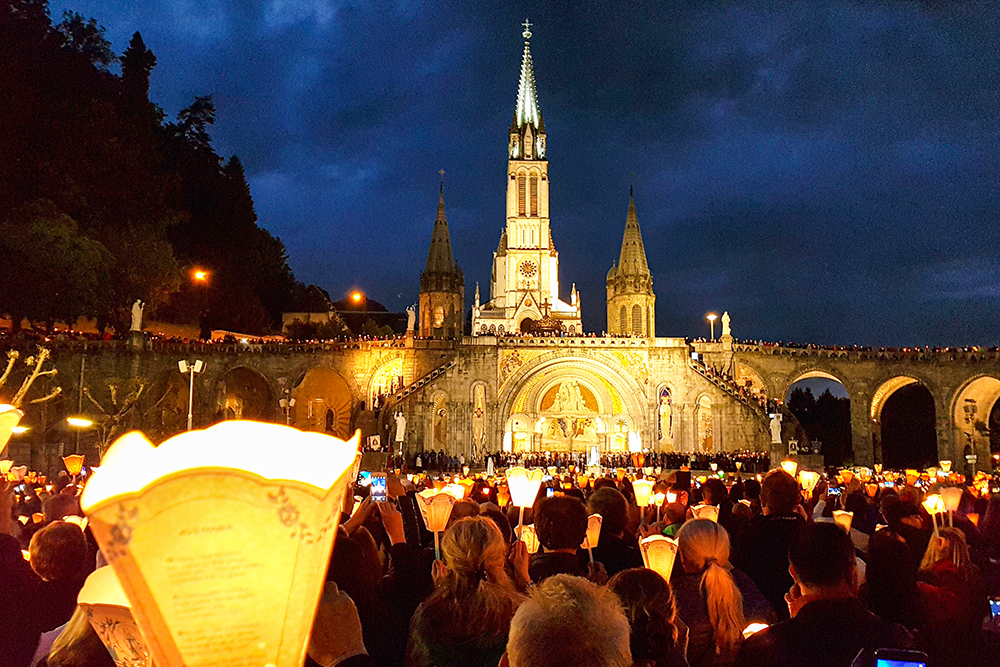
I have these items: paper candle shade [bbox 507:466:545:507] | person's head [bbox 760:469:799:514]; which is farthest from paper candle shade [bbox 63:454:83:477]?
person's head [bbox 760:469:799:514]

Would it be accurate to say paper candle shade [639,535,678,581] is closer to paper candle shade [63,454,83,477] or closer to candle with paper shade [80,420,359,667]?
candle with paper shade [80,420,359,667]

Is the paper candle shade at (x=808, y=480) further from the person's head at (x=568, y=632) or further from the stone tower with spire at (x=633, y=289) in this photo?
the stone tower with spire at (x=633, y=289)

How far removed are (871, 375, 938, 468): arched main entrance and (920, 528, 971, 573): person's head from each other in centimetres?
3983

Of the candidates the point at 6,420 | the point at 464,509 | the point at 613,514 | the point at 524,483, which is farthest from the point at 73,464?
the point at 613,514

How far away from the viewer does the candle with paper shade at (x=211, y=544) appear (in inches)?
65.0

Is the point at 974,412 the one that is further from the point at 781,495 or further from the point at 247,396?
the point at 247,396

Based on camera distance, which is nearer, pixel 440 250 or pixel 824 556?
pixel 824 556

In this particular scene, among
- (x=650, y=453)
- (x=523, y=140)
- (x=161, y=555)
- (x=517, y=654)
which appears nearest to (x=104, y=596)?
(x=161, y=555)

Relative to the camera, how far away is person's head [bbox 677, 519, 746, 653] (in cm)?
379

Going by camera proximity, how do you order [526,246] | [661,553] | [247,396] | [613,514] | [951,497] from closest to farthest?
[661,553] → [613,514] → [951,497] → [247,396] → [526,246]

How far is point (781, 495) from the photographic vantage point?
573 cm

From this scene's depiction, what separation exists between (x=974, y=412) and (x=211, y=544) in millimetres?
43943

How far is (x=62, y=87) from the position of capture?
3722 cm

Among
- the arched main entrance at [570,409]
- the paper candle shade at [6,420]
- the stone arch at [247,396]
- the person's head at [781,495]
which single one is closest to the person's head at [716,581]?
the person's head at [781,495]
